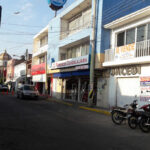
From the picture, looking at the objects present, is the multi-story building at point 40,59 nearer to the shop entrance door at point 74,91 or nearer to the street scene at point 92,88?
the street scene at point 92,88

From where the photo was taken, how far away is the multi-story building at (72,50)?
19.4 meters

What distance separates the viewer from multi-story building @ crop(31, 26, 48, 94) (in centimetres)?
2999

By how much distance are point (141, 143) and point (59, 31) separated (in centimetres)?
1998

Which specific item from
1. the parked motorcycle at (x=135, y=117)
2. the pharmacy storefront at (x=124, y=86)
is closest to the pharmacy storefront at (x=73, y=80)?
the pharmacy storefront at (x=124, y=86)

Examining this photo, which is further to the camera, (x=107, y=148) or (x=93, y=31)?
(x=93, y=31)

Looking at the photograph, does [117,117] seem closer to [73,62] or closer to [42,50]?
[73,62]

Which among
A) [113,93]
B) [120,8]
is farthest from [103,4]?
[113,93]

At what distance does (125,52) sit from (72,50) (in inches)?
387

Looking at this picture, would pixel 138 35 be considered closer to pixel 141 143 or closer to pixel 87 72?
pixel 87 72

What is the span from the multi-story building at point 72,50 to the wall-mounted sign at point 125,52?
3.03 metres

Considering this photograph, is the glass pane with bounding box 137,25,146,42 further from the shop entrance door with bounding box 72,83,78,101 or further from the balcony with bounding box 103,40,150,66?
the shop entrance door with bounding box 72,83,78,101

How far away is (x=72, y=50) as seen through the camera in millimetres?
23438

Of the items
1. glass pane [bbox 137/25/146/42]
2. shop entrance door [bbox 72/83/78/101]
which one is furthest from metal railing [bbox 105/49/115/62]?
shop entrance door [bbox 72/83/78/101]

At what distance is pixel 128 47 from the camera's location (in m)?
14.3
